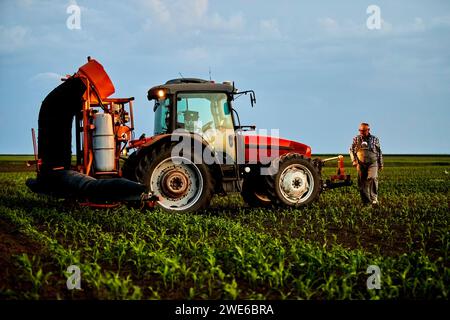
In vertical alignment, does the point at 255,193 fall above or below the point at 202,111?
below

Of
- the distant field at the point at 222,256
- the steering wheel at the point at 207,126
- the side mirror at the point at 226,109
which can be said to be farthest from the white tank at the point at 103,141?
the side mirror at the point at 226,109

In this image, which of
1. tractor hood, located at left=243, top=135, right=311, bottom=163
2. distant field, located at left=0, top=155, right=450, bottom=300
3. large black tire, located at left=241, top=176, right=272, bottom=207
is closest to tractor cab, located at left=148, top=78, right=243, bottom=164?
tractor hood, located at left=243, top=135, right=311, bottom=163

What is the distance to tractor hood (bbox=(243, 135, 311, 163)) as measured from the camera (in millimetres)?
10234

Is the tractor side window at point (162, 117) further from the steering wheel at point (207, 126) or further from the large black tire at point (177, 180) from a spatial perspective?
the steering wheel at point (207, 126)

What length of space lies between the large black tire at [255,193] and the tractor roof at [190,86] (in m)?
2.35

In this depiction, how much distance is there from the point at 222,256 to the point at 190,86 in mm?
4621

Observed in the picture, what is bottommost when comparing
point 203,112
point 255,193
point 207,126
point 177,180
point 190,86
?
point 255,193

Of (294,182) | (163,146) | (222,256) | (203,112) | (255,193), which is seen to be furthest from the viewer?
(255,193)

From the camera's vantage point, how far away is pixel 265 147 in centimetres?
1049

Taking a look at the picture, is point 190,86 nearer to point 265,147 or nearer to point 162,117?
point 162,117

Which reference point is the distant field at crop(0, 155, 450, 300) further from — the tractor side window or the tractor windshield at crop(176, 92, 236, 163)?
the tractor side window

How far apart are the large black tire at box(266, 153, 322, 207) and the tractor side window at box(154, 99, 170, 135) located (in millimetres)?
2453

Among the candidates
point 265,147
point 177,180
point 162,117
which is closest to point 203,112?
point 162,117

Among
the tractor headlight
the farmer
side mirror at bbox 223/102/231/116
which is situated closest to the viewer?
the tractor headlight
